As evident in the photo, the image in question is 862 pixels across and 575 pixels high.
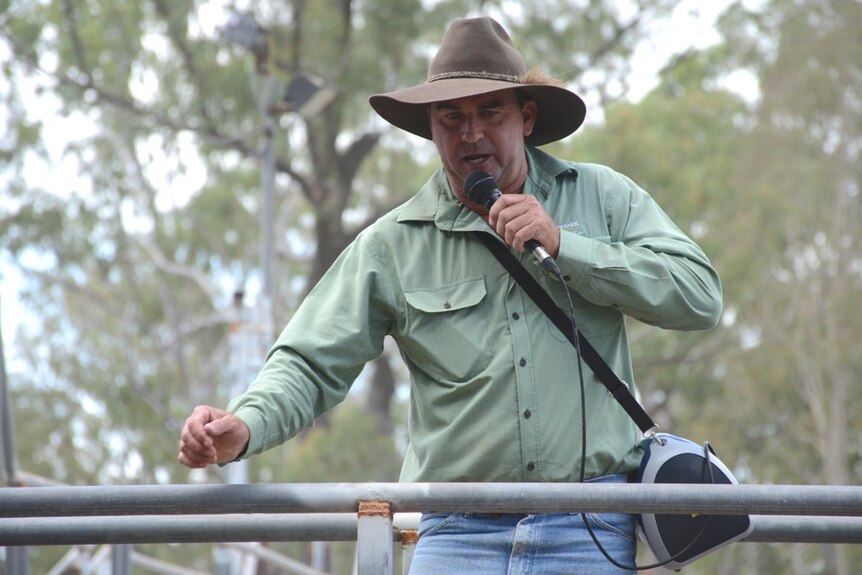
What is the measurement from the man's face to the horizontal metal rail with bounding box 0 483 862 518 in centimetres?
105

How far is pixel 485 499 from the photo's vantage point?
255 cm

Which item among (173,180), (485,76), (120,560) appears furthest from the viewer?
(173,180)

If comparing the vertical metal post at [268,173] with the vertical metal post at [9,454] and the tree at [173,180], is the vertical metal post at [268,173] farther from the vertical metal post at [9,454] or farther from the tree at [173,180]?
the vertical metal post at [9,454]

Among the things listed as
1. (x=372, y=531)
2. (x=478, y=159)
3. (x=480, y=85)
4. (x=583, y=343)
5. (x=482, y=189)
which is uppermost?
(x=480, y=85)

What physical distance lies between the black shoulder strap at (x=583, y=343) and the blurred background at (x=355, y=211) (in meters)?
15.1

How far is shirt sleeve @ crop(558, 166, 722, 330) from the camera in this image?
3.06 metres

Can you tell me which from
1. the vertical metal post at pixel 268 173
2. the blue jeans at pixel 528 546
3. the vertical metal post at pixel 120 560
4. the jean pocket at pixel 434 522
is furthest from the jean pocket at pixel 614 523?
the vertical metal post at pixel 268 173

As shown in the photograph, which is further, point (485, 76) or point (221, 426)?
point (485, 76)

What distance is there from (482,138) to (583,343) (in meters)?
0.62

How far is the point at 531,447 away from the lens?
10.00ft

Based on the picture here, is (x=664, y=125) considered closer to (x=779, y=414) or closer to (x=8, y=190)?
(x=779, y=414)

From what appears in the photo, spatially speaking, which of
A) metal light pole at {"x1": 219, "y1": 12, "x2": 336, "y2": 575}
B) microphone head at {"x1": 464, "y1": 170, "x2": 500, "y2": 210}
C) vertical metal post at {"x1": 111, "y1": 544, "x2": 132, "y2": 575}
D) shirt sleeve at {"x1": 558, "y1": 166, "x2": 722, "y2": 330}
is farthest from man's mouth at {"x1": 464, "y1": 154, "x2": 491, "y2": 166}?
metal light pole at {"x1": 219, "y1": 12, "x2": 336, "y2": 575}

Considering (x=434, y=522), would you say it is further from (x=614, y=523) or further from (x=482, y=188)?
(x=482, y=188)

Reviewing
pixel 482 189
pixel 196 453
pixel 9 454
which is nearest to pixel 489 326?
pixel 482 189
